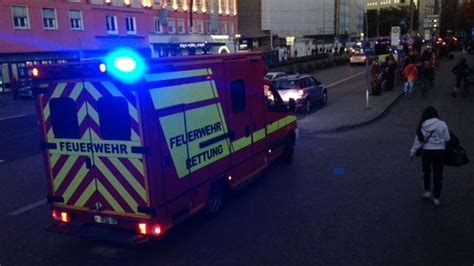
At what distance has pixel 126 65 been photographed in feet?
18.4

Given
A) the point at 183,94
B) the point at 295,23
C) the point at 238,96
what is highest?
the point at 295,23

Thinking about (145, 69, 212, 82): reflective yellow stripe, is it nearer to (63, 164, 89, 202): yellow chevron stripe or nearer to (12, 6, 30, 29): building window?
(63, 164, 89, 202): yellow chevron stripe

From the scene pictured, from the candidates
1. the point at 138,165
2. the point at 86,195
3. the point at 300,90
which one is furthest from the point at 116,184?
the point at 300,90

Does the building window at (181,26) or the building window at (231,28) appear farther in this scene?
the building window at (231,28)

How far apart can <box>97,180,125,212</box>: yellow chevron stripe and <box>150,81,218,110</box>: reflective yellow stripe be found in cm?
136

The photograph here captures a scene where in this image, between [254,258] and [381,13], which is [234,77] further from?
[381,13]

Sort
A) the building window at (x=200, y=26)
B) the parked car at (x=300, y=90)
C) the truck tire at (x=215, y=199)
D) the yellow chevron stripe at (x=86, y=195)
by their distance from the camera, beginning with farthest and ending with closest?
the building window at (x=200, y=26) < the parked car at (x=300, y=90) < the truck tire at (x=215, y=199) < the yellow chevron stripe at (x=86, y=195)

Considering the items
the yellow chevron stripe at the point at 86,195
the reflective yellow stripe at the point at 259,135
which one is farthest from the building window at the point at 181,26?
the yellow chevron stripe at the point at 86,195

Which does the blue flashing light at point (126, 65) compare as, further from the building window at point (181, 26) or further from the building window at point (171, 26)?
the building window at point (181, 26)

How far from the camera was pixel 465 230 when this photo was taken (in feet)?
21.8

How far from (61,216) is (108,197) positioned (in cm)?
95

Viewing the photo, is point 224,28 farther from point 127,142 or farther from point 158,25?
point 127,142

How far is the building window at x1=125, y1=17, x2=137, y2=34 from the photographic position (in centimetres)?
4653

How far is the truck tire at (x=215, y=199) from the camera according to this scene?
739cm
